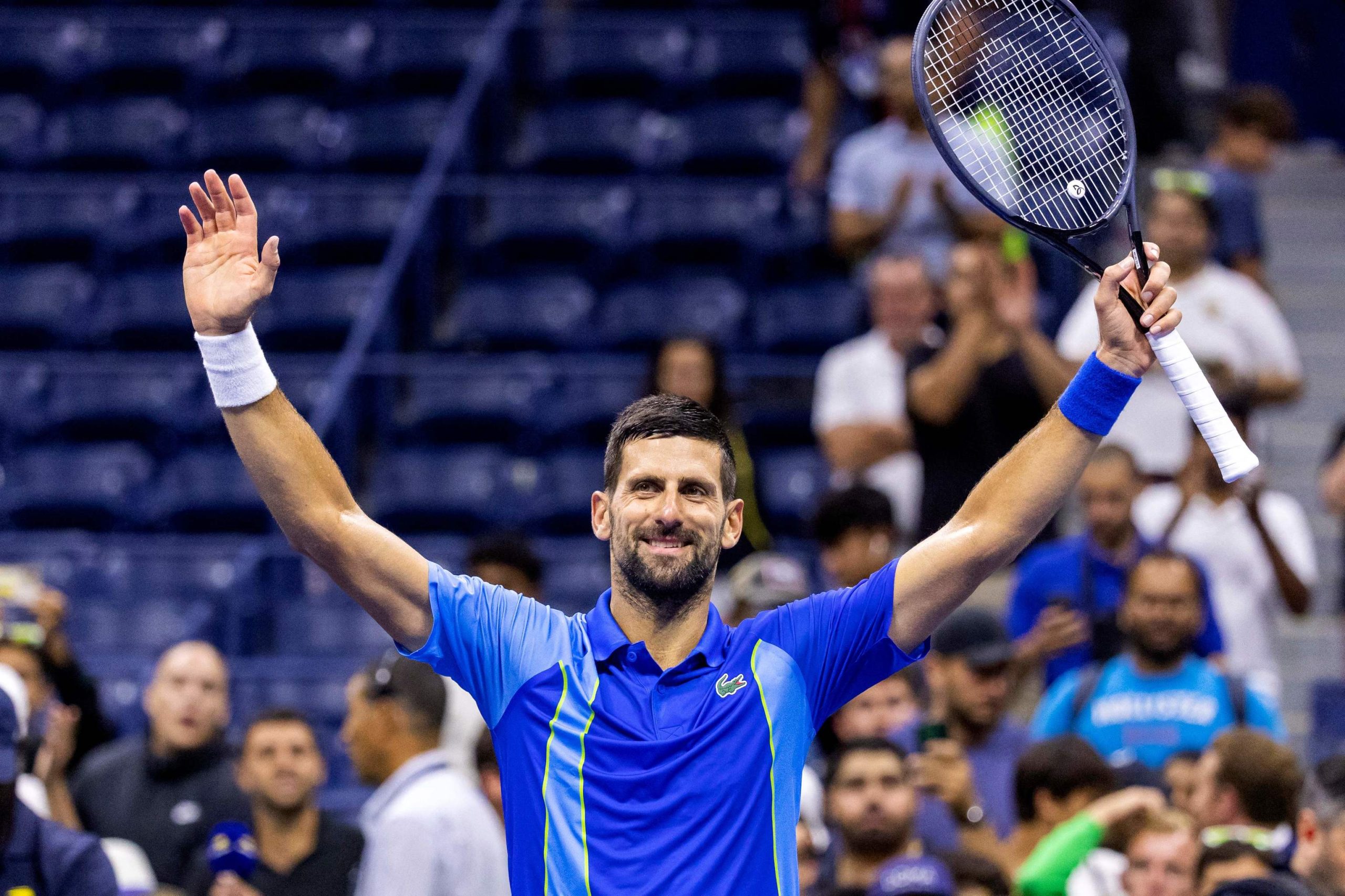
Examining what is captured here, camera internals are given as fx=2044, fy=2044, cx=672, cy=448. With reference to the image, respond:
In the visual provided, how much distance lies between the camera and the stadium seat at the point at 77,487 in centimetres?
988

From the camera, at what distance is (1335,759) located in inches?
204

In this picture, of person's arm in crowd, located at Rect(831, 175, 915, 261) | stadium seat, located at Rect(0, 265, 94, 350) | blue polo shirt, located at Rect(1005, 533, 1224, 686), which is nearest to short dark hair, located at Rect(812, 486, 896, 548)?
blue polo shirt, located at Rect(1005, 533, 1224, 686)

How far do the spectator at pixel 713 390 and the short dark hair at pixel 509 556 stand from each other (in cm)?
94

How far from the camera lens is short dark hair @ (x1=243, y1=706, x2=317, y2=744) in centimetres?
655

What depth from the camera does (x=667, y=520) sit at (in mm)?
3578

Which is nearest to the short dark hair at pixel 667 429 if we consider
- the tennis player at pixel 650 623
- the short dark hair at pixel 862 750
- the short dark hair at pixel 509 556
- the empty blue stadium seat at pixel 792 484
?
the tennis player at pixel 650 623

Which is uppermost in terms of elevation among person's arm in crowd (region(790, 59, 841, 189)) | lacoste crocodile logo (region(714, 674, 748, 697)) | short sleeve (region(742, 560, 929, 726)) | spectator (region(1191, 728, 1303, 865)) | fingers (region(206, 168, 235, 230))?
person's arm in crowd (region(790, 59, 841, 189))

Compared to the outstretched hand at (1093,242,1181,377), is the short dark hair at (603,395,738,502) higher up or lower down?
lower down

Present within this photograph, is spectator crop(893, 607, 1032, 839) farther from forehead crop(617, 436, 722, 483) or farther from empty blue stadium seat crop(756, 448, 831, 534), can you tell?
forehead crop(617, 436, 722, 483)

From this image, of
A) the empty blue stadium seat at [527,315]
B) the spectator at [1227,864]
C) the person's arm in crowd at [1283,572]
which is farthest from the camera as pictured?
the empty blue stadium seat at [527,315]

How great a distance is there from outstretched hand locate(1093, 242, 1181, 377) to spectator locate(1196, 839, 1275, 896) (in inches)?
78.0

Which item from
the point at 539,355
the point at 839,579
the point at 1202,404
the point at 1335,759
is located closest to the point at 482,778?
the point at 839,579

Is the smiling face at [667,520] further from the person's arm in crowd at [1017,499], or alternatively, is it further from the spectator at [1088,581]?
the spectator at [1088,581]

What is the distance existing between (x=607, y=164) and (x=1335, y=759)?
681cm
